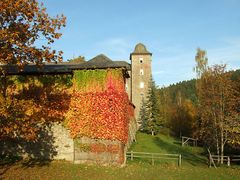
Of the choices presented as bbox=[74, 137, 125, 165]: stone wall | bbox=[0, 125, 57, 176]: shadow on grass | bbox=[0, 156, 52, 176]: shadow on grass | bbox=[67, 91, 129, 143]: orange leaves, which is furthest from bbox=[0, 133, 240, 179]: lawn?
bbox=[67, 91, 129, 143]: orange leaves

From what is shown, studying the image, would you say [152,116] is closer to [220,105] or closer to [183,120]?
[183,120]

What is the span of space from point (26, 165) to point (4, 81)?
667 centimetres

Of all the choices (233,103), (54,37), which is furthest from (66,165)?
(233,103)

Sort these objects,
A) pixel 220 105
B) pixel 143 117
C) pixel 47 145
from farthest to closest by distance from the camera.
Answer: pixel 143 117, pixel 220 105, pixel 47 145

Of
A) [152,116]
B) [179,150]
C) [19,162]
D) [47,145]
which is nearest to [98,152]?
[47,145]

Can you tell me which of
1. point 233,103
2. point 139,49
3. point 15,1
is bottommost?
point 233,103

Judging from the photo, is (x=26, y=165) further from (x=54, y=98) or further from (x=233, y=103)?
(x=233, y=103)

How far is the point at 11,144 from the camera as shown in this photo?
20578 millimetres

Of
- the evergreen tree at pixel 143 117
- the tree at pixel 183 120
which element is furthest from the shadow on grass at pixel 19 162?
the tree at pixel 183 120

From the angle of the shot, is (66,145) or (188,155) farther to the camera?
(188,155)

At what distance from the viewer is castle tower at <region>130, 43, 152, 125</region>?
5356cm

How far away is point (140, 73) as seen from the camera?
2148 inches

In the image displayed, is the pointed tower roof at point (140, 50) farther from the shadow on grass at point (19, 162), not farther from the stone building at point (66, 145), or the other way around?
the shadow on grass at point (19, 162)

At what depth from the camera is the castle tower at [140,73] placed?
Result: 53562mm
